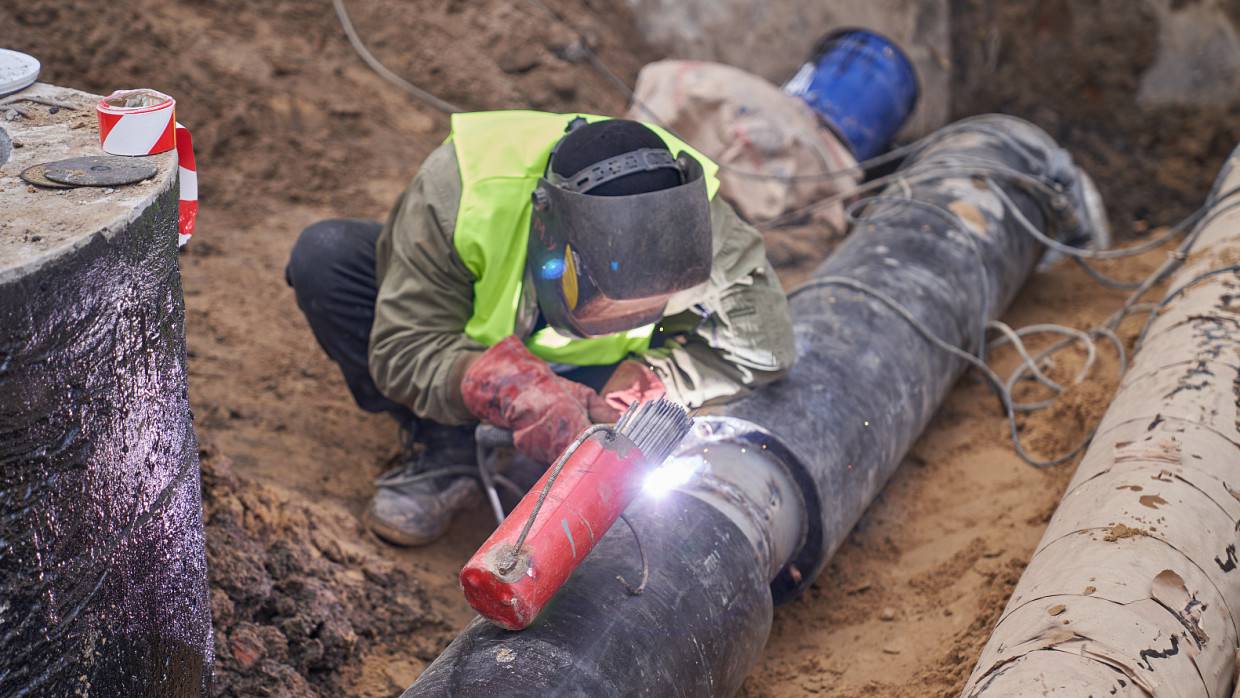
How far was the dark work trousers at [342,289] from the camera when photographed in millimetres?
2857

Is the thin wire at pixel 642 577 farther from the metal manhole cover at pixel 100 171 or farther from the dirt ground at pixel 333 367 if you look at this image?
the metal manhole cover at pixel 100 171

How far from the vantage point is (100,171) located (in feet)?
5.50

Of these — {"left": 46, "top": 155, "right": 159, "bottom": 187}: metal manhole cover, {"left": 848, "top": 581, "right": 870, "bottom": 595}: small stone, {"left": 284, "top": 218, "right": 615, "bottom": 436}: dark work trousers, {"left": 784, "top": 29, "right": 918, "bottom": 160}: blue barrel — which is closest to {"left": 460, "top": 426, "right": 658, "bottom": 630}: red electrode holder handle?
{"left": 46, "top": 155, "right": 159, "bottom": 187}: metal manhole cover

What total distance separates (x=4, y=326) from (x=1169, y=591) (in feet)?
6.44

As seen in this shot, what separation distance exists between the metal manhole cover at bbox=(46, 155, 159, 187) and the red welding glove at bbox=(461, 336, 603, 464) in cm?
88

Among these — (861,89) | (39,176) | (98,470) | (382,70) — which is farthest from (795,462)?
(382,70)

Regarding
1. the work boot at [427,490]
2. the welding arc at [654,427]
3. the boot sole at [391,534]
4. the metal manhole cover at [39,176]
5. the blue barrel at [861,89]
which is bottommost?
the boot sole at [391,534]

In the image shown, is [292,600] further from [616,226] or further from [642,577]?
[616,226]

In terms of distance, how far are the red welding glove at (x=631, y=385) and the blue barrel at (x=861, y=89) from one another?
2763 mm

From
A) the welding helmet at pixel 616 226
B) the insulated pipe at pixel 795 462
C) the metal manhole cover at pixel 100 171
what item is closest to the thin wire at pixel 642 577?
the insulated pipe at pixel 795 462

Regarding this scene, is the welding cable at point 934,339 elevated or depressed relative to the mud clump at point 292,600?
elevated

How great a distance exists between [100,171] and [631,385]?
4.30 feet

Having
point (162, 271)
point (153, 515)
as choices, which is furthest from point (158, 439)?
point (162, 271)

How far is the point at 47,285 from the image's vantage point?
1.39 meters
